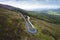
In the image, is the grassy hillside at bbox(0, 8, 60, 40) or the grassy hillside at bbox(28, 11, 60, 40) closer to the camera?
the grassy hillside at bbox(0, 8, 60, 40)

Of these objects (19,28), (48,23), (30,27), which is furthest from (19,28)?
(48,23)

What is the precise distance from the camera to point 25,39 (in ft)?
11.7

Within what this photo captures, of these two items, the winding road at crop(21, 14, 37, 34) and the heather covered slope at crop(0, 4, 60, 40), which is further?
the winding road at crop(21, 14, 37, 34)

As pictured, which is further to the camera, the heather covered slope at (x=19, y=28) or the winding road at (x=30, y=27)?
the winding road at (x=30, y=27)

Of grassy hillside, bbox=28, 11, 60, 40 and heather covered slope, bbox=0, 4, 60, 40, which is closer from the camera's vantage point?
heather covered slope, bbox=0, 4, 60, 40

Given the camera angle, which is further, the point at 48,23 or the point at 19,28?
the point at 48,23

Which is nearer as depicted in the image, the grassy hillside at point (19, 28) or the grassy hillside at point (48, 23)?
the grassy hillside at point (19, 28)

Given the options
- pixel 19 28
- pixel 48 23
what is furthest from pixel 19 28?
pixel 48 23

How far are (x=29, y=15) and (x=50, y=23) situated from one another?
0.57 meters

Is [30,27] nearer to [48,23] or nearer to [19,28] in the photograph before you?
[19,28]

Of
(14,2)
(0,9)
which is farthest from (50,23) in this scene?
(0,9)

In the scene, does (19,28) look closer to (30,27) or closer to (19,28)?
(19,28)

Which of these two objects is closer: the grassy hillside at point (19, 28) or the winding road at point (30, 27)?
the grassy hillside at point (19, 28)

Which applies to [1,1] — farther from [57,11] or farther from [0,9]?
[57,11]
